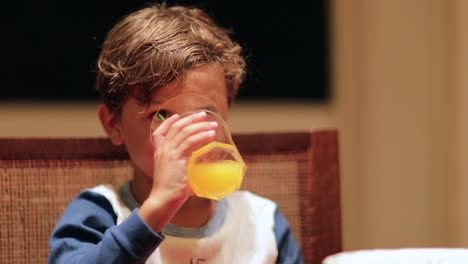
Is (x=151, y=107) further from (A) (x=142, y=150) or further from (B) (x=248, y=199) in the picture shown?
(B) (x=248, y=199)

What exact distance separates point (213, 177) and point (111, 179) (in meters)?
0.33

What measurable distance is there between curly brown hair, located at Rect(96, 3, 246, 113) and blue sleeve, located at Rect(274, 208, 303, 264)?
248mm

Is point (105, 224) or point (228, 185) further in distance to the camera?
point (105, 224)

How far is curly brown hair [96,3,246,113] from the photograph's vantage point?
0.84 metres

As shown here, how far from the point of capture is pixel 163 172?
75 cm

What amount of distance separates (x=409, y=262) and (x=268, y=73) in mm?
1495

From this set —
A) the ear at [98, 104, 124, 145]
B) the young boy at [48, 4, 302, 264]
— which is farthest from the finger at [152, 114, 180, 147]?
the ear at [98, 104, 124, 145]

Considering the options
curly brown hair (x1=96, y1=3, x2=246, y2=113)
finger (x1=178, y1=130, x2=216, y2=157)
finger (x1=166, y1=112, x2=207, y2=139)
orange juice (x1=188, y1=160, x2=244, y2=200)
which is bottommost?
orange juice (x1=188, y1=160, x2=244, y2=200)

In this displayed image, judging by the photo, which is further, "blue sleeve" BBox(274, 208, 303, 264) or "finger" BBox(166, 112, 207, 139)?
"blue sleeve" BBox(274, 208, 303, 264)

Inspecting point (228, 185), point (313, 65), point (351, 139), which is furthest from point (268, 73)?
point (228, 185)

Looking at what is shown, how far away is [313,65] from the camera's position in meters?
2.22

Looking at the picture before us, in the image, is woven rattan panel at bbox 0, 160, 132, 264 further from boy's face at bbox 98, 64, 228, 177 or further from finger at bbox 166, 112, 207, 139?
finger at bbox 166, 112, 207, 139

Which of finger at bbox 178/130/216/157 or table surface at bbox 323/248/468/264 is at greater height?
finger at bbox 178/130/216/157

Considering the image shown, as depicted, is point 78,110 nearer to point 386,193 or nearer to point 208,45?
point 386,193
